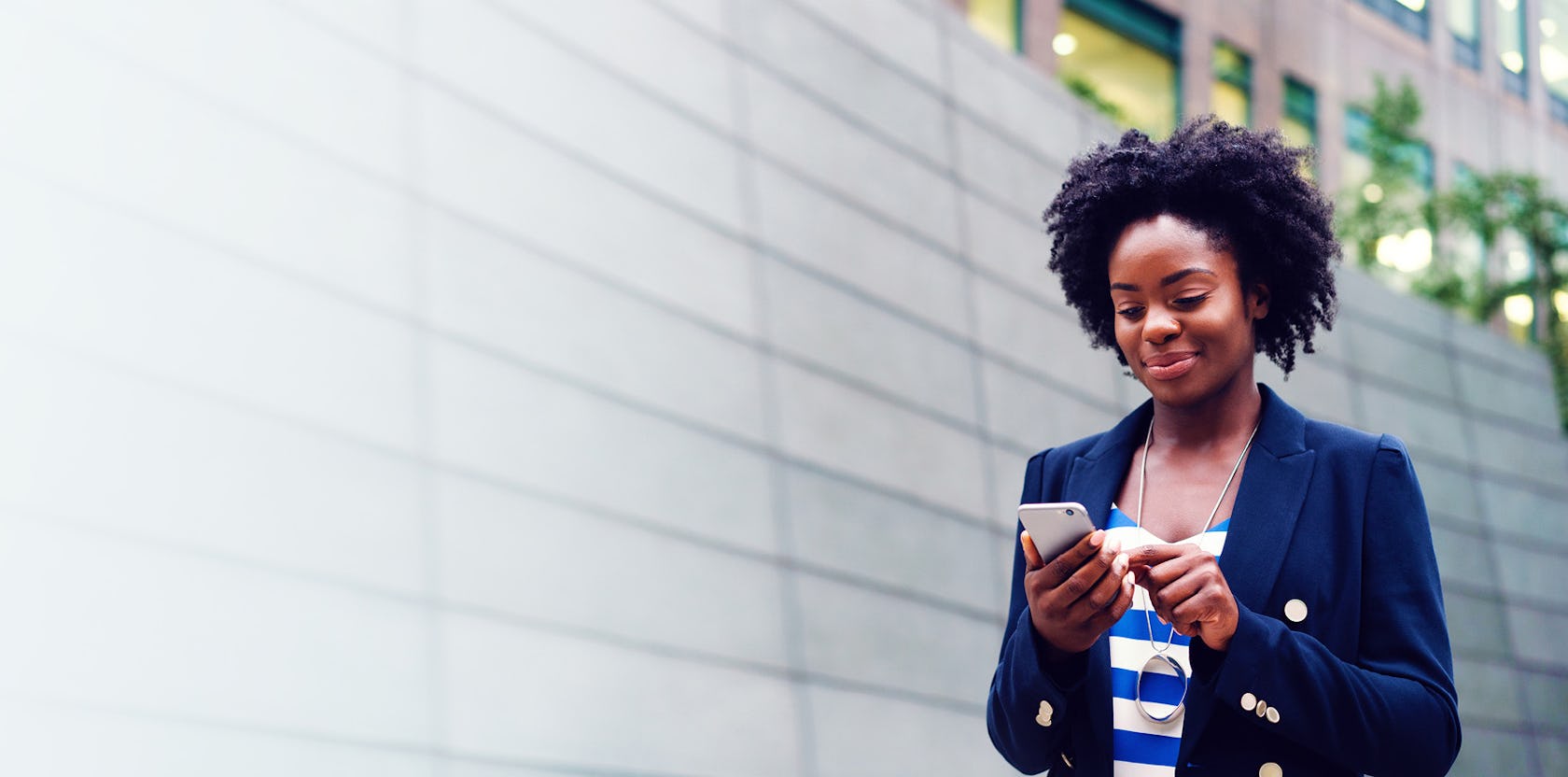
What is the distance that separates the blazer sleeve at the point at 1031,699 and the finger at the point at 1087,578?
18cm

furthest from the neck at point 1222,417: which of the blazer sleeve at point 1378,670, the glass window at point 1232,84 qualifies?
the glass window at point 1232,84

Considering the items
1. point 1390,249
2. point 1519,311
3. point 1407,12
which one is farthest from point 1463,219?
point 1407,12

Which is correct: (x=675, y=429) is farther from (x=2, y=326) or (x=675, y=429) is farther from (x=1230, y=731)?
(x=1230, y=731)

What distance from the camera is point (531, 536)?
29.8 feet

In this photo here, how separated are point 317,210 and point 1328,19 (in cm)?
1920

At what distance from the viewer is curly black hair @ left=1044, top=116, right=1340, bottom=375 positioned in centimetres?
251

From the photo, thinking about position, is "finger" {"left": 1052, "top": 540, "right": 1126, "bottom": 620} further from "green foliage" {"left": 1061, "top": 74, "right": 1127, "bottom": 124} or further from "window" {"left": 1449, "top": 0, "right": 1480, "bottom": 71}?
"window" {"left": 1449, "top": 0, "right": 1480, "bottom": 71}

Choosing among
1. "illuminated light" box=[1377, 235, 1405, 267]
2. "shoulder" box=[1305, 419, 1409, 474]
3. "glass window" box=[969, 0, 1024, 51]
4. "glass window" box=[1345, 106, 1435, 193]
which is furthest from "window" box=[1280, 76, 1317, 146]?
"shoulder" box=[1305, 419, 1409, 474]

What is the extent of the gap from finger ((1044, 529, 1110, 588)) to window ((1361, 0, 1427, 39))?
2461 cm

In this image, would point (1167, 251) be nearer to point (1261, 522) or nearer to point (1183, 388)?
point (1183, 388)

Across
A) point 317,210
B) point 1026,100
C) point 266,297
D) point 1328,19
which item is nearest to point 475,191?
point 317,210

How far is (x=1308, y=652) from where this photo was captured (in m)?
2.16

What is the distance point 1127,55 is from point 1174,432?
17.9 m

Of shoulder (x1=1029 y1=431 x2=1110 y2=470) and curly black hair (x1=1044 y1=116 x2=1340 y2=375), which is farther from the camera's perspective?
shoulder (x1=1029 y1=431 x2=1110 y2=470)
